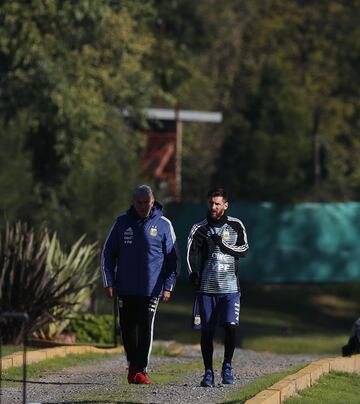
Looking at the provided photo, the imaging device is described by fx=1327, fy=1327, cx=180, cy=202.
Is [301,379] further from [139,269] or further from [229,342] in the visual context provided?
[139,269]

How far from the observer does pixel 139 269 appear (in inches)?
472

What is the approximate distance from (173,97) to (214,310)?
91.0ft

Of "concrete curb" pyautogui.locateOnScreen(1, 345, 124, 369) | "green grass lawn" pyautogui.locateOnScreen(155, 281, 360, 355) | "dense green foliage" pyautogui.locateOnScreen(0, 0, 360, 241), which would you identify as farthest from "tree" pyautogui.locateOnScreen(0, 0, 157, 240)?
"concrete curb" pyautogui.locateOnScreen(1, 345, 124, 369)

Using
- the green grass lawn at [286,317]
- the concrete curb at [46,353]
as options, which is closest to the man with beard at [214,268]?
the concrete curb at [46,353]

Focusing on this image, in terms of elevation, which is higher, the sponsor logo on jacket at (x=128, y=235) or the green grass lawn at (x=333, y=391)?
the sponsor logo on jacket at (x=128, y=235)

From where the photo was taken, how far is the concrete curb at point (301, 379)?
35.1 feet

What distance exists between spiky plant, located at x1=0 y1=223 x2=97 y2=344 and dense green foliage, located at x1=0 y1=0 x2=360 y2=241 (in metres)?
0.73

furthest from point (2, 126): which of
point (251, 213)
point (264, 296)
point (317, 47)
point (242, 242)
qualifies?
point (317, 47)

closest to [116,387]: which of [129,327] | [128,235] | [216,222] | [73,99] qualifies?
[129,327]

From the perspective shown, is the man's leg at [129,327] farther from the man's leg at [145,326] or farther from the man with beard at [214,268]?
the man with beard at [214,268]

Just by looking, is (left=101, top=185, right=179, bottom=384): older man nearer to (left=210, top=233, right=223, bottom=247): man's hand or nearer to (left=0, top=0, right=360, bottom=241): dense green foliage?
(left=210, top=233, right=223, bottom=247): man's hand

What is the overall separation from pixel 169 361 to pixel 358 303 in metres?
21.7

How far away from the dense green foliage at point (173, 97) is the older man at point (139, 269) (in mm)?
4913

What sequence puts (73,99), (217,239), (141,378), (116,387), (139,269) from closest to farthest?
(217,239) < (139,269) < (116,387) < (141,378) < (73,99)
